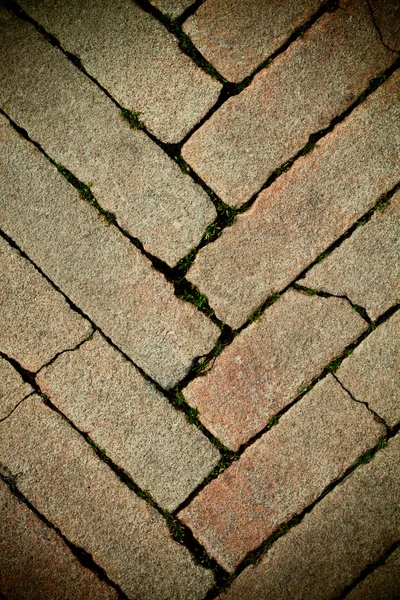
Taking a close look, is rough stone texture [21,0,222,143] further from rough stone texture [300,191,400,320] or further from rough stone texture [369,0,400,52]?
rough stone texture [300,191,400,320]

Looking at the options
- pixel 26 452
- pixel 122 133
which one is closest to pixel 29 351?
pixel 26 452

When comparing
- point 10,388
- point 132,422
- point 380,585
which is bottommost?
point 380,585

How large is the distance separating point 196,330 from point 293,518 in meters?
0.92

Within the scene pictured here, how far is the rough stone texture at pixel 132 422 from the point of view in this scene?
1.79 meters

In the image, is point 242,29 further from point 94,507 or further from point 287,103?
point 94,507

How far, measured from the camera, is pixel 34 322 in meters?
1.82

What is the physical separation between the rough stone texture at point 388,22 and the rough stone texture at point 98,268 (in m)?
1.43

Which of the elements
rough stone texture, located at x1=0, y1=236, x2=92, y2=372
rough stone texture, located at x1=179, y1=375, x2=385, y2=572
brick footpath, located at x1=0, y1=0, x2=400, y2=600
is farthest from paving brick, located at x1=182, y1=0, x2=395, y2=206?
rough stone texture, located at x1=179, y1=375, x2=385, y2=572

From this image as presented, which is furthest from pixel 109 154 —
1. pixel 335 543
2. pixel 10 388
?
pixel 335 543

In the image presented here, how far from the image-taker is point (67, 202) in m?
1.83

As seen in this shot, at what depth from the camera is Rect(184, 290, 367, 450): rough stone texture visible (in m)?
1.79

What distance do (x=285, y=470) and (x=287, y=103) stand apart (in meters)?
1.61

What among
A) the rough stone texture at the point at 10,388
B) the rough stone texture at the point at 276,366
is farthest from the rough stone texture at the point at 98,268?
the rough stone texture at the point at 10,388

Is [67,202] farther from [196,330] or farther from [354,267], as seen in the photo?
[354,267]
